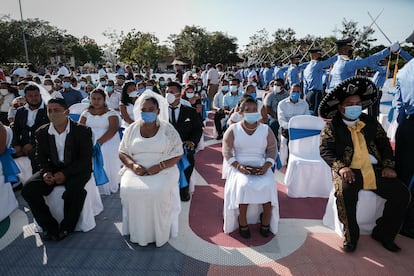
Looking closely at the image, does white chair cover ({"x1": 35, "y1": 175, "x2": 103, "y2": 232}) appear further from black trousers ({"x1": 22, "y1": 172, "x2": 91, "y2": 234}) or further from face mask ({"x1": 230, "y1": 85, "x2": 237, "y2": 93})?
face mask ({"x1": 230, "y1": 85, "x2": 237, "y2": 93})

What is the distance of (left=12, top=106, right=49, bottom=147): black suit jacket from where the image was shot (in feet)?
14.2

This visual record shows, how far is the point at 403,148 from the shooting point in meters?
3.12

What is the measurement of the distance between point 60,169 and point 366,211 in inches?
135

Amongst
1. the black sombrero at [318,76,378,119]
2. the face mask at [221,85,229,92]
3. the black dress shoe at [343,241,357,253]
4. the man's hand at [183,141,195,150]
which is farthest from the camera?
the face mask at [221,85,229,92]

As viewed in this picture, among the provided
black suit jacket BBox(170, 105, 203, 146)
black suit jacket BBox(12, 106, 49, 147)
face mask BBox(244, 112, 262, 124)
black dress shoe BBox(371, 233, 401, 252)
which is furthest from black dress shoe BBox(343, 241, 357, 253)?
black suit jacket BBox(12, 106, 49, 147)

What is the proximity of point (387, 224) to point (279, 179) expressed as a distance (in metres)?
2.07

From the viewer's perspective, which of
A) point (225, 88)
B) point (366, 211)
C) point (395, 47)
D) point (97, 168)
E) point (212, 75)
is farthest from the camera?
point (212, 75)

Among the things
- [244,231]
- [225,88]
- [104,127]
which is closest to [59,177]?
[104,127]

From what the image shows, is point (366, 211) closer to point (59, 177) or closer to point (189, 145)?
point (189, 145)

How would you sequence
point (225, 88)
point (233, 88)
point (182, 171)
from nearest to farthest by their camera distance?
1. point (182, 171)
2. point (233, 88)
3. point (225, 88)

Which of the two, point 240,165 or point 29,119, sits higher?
point 29,119

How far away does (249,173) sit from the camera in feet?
10.5

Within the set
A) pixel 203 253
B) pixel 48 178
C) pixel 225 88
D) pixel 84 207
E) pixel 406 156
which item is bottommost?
pixel 203 253

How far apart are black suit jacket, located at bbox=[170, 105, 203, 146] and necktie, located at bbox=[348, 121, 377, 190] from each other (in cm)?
211
